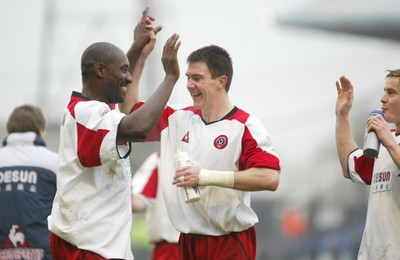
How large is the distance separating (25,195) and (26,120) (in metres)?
0.79

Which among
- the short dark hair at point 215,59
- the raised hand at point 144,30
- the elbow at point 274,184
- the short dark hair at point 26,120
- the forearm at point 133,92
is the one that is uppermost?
the raised hand at point 144,30

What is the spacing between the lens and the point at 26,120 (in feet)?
34.6

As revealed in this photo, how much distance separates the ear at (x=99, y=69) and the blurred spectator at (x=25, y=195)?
235cm

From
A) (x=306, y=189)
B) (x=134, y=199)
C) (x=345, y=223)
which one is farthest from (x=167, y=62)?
(x=306, y=189)

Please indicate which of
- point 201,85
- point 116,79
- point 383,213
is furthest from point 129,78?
point 383,213

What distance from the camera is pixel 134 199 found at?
41.5 feet

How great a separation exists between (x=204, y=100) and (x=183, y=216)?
96 cm

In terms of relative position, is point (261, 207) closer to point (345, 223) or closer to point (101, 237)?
point (345, 223)

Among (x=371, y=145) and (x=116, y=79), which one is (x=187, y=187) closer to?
(x=116, y=79)

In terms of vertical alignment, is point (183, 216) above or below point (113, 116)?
below

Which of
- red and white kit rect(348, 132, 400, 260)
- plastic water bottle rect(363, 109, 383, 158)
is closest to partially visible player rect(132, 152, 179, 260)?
red and white kit rect(348, 132, 400, 260)

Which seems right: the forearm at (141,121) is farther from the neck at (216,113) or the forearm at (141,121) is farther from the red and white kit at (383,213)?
the red and white kit at (383,213)

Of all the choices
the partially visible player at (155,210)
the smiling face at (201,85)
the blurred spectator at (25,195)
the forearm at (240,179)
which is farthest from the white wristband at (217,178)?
the partially visible player at (155,210)

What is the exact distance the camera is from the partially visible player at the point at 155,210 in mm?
12453
